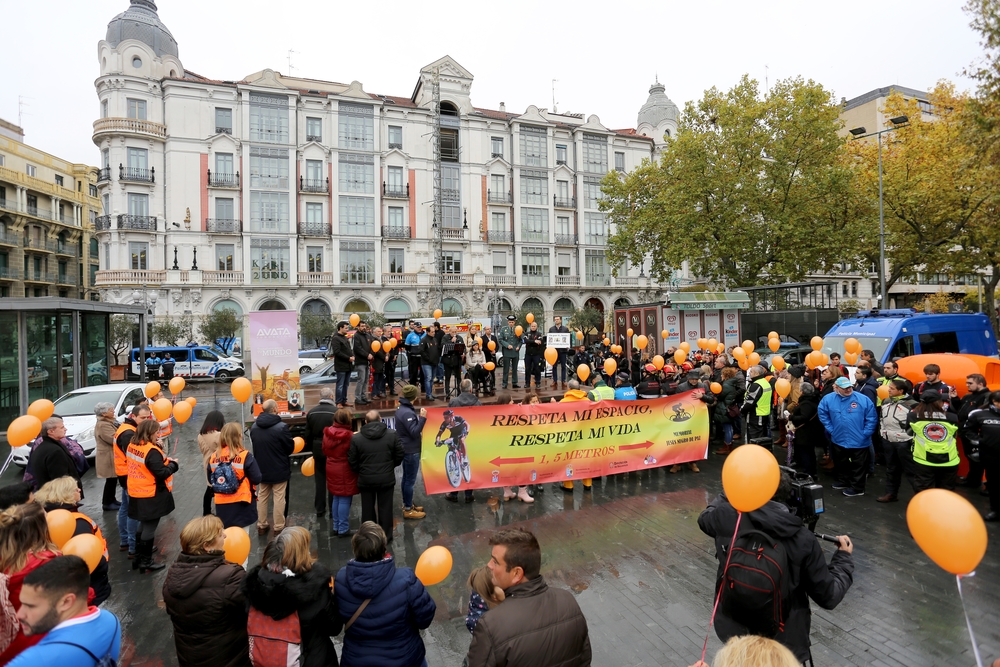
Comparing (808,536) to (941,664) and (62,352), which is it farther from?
(62,352)

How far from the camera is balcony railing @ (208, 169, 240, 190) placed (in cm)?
3694

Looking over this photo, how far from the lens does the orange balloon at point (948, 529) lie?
259 cm

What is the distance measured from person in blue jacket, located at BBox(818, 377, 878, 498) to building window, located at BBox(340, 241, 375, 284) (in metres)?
36.8

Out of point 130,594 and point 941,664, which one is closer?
point 941,664

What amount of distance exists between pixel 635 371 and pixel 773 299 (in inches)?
568

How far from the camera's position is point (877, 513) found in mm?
7152

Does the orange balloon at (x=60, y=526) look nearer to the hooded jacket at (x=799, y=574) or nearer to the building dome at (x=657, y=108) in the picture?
the hooded jacket at (x=799, y=574)

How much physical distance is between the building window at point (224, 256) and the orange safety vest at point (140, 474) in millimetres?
36035

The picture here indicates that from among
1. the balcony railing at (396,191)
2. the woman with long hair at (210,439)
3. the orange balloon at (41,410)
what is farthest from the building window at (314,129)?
the woman with long hair at (210,439)

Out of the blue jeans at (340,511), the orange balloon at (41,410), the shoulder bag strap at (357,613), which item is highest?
the orange balloon at (41,410)

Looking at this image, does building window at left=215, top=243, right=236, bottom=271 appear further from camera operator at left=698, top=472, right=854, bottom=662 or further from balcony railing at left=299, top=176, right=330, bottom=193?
camera operator at left=698, top=472, right=854, bottom=662

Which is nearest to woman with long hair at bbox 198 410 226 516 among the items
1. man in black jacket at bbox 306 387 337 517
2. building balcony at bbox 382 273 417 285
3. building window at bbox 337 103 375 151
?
man in black jacket at bbox 306 387 337 517

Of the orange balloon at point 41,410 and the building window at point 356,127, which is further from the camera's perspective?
the building window at point 356,127

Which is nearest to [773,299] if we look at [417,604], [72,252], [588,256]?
[588,256]
